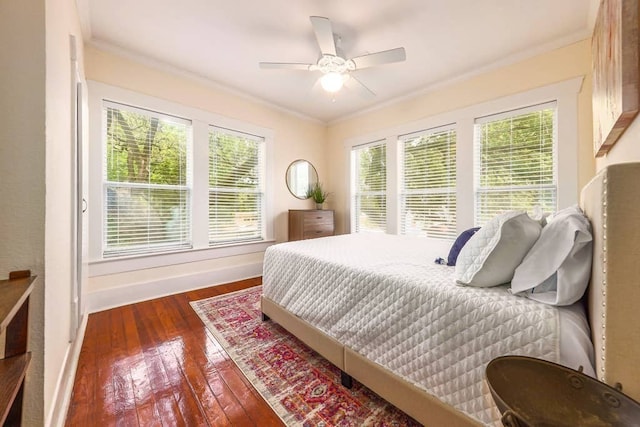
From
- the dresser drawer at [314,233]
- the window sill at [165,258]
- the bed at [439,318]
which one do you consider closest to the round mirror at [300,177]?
the dresser drawer at [314,233]

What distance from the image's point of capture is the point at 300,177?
→ 4.35 meters

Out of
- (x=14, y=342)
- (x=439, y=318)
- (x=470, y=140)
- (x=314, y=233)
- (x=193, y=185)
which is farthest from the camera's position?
(x=314, y=233)

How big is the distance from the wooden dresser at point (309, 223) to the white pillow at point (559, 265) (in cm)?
303

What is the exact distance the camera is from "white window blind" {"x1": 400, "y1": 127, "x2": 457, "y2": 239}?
3.22 m

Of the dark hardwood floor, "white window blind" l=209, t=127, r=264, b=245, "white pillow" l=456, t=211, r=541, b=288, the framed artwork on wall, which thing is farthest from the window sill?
the framed artwork on wall

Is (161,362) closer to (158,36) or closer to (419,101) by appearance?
(158,36)

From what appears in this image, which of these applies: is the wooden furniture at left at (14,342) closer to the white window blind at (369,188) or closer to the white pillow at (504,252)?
the white pillow at (504,252)

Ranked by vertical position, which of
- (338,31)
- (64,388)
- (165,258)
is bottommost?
(64,388)

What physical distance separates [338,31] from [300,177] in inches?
93.8

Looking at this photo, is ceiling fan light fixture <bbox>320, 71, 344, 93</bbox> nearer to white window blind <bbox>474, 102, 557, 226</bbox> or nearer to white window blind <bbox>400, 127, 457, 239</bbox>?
white window blind <bbox>400, 127, 457, 239</bbox>

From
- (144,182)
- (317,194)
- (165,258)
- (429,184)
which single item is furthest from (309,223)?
(144,182)

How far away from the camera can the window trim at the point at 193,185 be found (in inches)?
97.0

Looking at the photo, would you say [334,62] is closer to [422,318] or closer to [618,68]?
[618,68]

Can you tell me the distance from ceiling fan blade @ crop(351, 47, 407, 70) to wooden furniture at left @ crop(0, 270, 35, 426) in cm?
251
